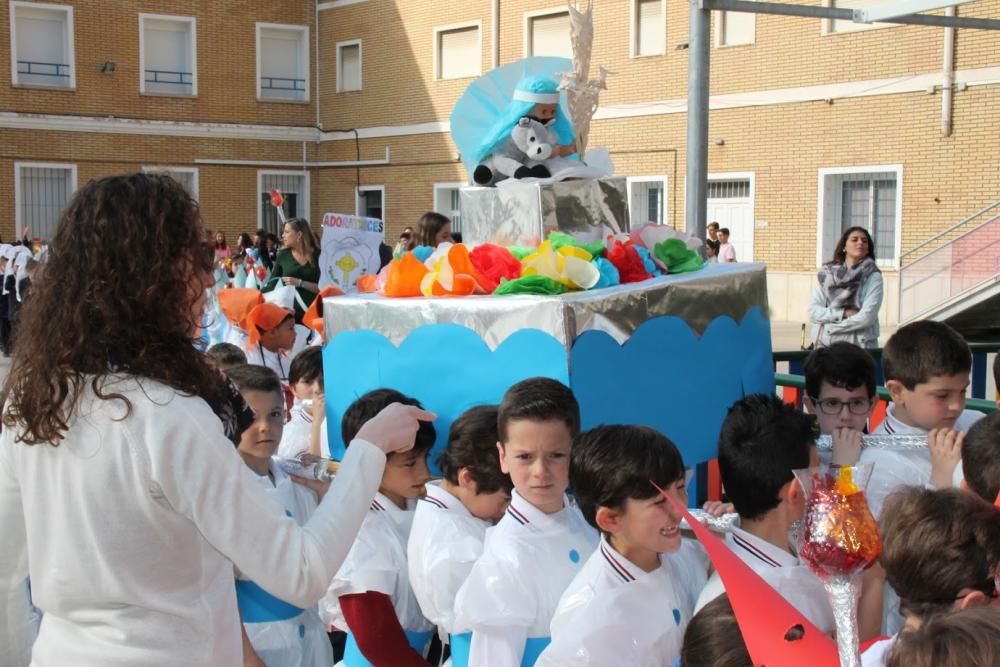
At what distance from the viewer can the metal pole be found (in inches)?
206

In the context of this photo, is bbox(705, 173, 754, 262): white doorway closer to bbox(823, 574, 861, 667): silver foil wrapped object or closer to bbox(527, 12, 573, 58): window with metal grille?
bbox(527, 12, 573, 58): window with metal grille

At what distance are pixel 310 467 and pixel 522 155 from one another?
1.33 meters

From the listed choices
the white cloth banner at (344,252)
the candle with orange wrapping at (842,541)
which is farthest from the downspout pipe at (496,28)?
the candle with orange wrapping at (842,541)

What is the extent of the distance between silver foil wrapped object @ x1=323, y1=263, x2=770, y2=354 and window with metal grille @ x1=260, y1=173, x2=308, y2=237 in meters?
22.6

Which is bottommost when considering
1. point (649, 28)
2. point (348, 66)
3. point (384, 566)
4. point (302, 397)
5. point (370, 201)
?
point (384, 566)

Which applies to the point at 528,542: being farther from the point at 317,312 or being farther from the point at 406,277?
Result: the point at 317,312

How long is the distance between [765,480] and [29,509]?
1.53 m

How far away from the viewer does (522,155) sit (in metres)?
3.96

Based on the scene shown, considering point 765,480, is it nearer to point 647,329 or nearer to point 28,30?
point 647,329

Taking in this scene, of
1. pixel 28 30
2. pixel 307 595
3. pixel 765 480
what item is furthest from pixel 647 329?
pixel 28 30

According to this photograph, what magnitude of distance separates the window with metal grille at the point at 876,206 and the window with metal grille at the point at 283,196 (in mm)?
13050

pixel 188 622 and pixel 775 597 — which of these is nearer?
pixel 775 597

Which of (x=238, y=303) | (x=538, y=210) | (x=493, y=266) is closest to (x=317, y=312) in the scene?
(x=238, y=303)

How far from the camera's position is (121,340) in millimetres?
1830
